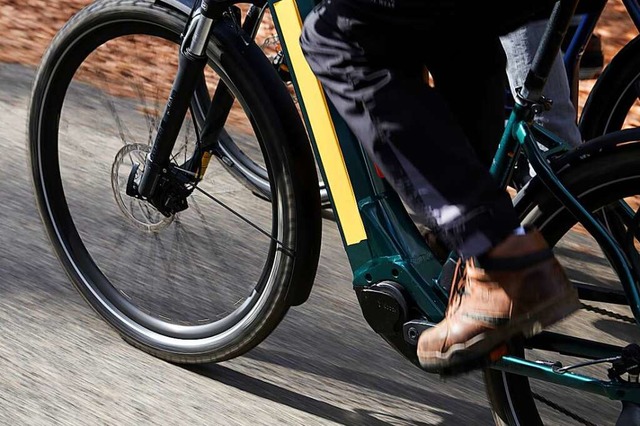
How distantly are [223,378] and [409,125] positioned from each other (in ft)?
4.02

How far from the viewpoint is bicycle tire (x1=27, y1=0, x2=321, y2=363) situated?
2.63m

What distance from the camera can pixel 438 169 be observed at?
2.11 m

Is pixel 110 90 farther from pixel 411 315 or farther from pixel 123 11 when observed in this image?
pixel 411 315

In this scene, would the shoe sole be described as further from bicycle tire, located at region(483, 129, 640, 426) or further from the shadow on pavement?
the shadow on pavement

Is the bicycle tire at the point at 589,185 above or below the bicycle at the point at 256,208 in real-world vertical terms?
above

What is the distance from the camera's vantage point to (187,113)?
288 centimetres

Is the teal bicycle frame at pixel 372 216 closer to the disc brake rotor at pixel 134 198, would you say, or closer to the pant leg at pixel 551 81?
the disc brake rotor at pixel 134 198

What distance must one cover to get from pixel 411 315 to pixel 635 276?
20.1 inches

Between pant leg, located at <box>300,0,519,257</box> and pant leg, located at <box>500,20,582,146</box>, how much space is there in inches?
46.4

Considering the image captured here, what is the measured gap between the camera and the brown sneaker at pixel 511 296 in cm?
205

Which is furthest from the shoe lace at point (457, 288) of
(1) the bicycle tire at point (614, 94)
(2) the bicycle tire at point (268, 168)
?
(1) the bicycle tire at point (614, 94)

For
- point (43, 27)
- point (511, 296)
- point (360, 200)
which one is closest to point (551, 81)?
point (360, 200)

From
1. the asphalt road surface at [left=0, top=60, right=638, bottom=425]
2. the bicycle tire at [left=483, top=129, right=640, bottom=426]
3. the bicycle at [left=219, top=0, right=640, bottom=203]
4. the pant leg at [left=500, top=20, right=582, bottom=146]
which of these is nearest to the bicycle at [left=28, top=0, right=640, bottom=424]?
the bicycle tire at [left=483, top=129, right=640, bottom=426]

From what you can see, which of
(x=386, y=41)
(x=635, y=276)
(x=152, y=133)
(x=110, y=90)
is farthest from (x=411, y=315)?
(x=110, y=90)
